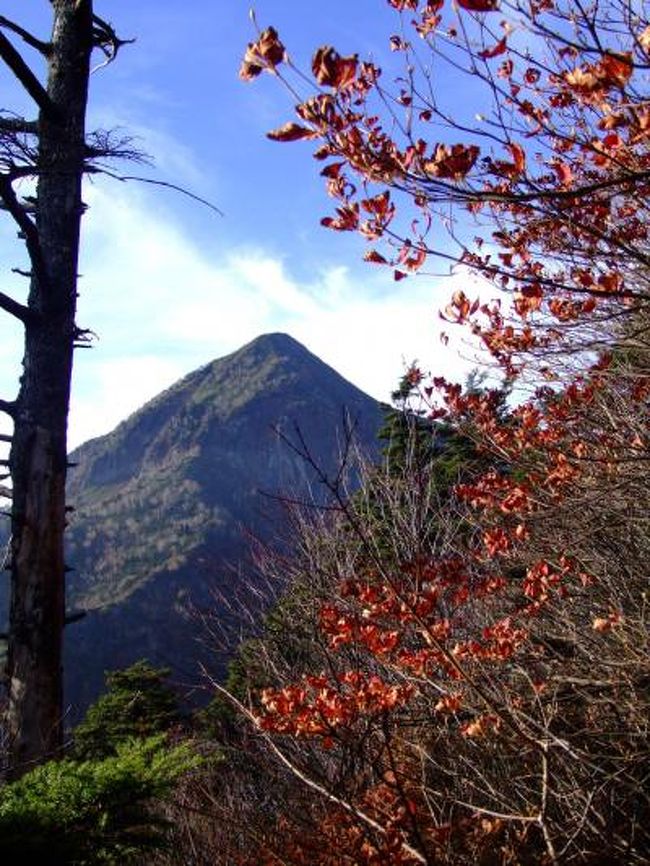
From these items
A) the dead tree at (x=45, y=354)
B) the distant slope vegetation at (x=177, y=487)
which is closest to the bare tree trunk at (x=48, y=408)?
the dead tree at (x=45, y=354)

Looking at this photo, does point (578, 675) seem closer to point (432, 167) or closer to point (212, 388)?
point (432, 167)

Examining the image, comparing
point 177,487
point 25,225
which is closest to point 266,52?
point 25,225

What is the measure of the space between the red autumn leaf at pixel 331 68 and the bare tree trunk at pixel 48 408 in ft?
9.70

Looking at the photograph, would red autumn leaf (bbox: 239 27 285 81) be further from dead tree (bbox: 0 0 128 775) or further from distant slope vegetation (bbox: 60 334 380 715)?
distant slope vegetation (bbox: 60 334 380 715)

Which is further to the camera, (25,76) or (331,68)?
(25,76)

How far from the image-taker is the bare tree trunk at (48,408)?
13.1 ft

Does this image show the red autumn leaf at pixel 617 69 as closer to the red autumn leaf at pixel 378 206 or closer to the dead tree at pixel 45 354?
the red autumn leaf at pixel 378 206

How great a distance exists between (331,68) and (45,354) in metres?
3.03

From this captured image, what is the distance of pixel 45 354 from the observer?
438cm

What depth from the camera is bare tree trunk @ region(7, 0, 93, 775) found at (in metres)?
3.99

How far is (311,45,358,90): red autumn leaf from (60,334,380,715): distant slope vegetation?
42574 mm

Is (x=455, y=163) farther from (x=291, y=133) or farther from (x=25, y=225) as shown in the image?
(x=25, y=225)

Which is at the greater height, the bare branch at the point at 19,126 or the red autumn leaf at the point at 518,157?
the bare branch at the point at 19,126

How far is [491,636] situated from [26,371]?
10.9ft
